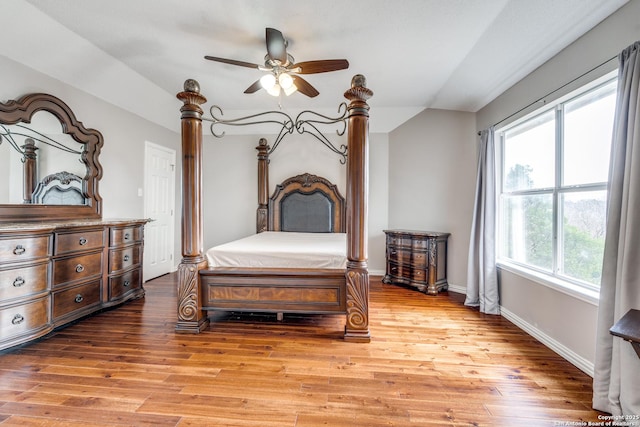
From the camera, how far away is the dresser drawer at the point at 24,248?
6.60 feet

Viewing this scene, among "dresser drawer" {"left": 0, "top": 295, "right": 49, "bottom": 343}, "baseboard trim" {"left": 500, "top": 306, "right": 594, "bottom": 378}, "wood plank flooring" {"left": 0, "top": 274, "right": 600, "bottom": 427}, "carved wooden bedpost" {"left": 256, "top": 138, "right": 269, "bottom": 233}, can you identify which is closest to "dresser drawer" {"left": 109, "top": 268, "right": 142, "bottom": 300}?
"wood plank flooring" {"left": 0, "top": 274, "right": 600, "bottom": 427}

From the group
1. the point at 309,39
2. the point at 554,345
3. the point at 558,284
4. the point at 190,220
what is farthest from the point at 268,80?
the point at 554,345

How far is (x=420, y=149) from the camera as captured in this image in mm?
4215

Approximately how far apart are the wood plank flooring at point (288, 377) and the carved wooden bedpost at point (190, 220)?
19cm

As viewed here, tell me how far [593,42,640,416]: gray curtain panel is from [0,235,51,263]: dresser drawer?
3956mm

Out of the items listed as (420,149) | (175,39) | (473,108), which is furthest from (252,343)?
(473,108)

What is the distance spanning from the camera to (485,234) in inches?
122

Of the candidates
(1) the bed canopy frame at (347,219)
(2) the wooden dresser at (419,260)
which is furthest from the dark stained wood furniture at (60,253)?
(2) the wooden dresser at (419,260)

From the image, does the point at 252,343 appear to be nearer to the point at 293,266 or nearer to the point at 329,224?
the point at 293,266

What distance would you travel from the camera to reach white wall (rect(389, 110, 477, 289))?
383 cm

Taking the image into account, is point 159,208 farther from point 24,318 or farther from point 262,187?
point 24,318

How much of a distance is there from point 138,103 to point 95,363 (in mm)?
3280

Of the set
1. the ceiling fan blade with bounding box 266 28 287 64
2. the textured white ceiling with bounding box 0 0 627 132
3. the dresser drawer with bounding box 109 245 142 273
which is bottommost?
the dresser drawer with bounding box 109 245 142 273

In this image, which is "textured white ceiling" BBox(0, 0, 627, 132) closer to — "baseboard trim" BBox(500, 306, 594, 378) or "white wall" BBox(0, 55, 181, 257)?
"white wall" BBox(0, 55, 181, 257)
